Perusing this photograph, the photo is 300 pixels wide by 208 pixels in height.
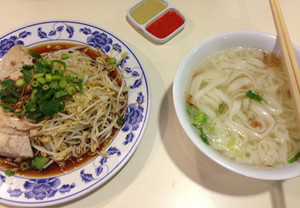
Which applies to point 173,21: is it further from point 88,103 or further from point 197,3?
point 88,103

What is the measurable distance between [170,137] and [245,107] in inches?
22.5

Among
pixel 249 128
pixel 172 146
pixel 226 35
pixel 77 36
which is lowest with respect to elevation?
pixel 172 146

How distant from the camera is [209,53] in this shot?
1.66 m

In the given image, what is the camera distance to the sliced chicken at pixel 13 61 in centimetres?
189

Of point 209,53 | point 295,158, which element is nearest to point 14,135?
point 209,53

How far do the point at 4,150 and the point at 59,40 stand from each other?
100 cm

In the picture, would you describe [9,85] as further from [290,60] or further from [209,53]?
[290,60]

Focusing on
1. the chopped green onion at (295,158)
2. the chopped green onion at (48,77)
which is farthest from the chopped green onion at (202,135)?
the chopped green onion at (48,77)

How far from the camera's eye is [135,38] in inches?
90.2

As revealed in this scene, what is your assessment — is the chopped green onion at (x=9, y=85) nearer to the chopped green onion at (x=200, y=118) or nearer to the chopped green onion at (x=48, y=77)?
the chopped green onion at (x=48, y=77)

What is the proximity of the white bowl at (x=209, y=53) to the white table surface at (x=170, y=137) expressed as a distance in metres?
0.41

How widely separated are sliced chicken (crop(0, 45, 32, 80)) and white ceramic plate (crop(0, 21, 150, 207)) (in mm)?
162

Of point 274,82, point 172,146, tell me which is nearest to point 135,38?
point 172,146

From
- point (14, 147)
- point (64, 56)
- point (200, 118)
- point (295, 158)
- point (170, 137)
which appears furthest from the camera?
point (64, 56)
